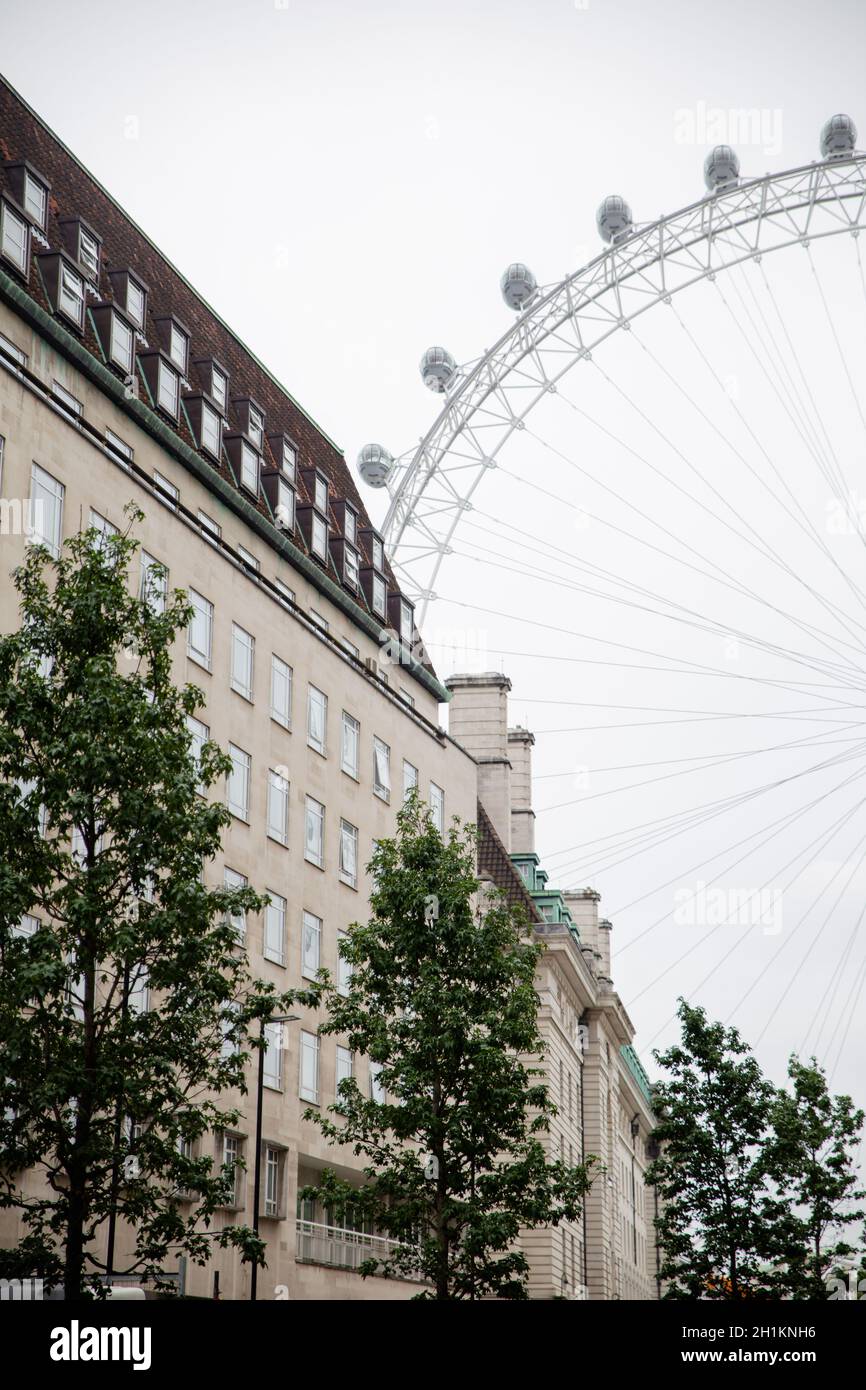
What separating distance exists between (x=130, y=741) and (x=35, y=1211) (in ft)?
26.1

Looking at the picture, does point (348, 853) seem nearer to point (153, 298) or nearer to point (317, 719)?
point (317, 719)

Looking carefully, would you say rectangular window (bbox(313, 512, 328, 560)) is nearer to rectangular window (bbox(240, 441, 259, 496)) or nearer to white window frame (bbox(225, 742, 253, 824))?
rectangular window (bbox(240, 441, 259, 496))

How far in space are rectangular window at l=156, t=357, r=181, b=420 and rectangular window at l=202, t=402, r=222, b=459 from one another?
5.33 ft

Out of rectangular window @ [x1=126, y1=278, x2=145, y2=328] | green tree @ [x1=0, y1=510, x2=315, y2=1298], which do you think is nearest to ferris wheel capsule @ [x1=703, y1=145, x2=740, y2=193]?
rectangular window @ [x1=126, y1=278, x2=145, y2=328]

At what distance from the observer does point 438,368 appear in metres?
68.5

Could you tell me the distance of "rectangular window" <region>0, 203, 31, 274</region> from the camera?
45.3 m

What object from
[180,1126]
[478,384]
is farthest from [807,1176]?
[180,1126]

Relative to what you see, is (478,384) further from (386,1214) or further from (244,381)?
(386,1214)

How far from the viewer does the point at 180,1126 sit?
2895 cm

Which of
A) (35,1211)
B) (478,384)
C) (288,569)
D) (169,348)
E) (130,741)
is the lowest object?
(35,1211)

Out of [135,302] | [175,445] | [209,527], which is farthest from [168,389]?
[209,527]

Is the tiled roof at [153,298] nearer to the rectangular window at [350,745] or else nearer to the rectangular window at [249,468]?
the rectangular window at [249,468]

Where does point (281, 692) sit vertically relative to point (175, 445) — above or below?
below

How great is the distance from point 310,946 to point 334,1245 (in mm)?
9699
